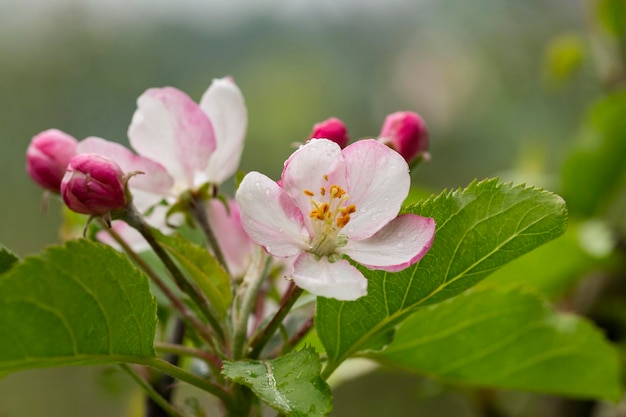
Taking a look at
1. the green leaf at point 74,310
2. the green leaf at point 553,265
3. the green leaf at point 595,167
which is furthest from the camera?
the green leaf at point 595,167

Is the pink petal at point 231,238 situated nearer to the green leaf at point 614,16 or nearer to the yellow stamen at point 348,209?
the yellow stamen at point 348,209

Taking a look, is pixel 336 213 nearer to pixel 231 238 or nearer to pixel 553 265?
pixel 231 238

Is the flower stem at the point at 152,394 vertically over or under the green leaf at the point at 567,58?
under

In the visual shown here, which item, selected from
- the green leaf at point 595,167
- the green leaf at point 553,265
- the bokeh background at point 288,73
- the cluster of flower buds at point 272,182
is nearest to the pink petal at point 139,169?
the cluster of flower buds at point 272,182

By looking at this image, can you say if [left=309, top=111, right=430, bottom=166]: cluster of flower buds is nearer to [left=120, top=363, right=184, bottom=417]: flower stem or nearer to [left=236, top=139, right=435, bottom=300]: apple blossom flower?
[left=236, top=139, right=435, bottom=300]: apple blossom flower

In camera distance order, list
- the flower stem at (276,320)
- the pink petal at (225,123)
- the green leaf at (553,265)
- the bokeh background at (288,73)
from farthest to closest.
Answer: the bokeh background at (288,73) → the green leaf at (553,265) → the pink petal at (225,123) → the flower stem at (276,320)

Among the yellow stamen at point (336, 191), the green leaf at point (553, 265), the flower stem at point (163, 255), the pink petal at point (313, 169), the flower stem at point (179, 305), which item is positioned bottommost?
the green leaf at point (553, 265)

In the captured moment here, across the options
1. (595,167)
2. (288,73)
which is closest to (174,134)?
(595,167)
